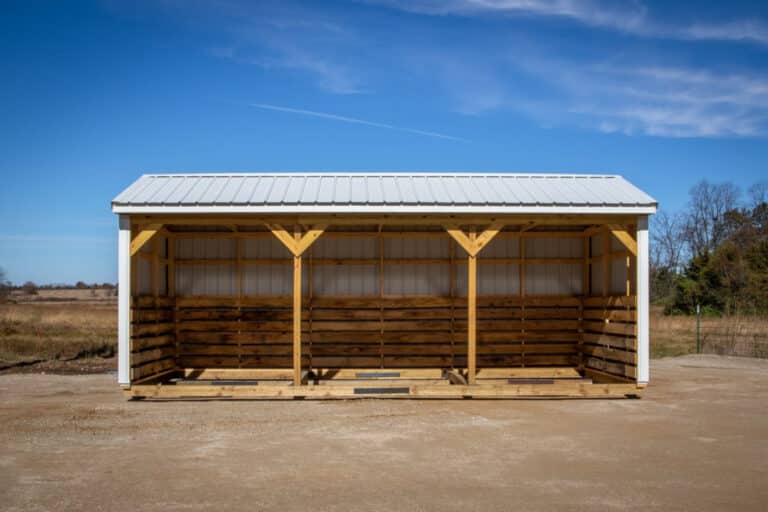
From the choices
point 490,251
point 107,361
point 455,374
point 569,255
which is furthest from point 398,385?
point 107,361

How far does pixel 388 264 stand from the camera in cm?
1425

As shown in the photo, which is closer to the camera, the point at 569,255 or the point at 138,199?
the point at 138,199

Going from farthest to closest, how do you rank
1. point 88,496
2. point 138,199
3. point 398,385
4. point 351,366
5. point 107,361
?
1. point 107,361
2. point 351,366
3. point 398,385
4. point 138,199
5. point 88,496

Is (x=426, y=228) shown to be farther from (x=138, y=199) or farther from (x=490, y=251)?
(x=138, y=199)

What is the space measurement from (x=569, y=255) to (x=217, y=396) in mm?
7641

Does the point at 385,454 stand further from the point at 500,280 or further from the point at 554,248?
the point at 554,248

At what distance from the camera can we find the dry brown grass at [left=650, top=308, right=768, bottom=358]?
20.2m

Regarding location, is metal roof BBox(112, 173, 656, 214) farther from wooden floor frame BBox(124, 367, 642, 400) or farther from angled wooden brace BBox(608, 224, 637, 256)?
wooden floor frame BBox(124, 367, 642, 400)

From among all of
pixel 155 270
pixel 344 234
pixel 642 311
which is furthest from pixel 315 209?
pixel 642 311

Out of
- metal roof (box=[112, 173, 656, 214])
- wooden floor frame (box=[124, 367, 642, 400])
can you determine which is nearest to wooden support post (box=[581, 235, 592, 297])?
metal roof (box=[112, 173, 656, 214])

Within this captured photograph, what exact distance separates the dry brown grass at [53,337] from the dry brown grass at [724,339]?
17.2 metres

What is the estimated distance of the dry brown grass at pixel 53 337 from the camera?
19969 millimetres

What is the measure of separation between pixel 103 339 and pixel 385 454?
1846cm

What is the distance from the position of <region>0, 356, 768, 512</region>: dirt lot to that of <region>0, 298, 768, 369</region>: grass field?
857 centimetres
